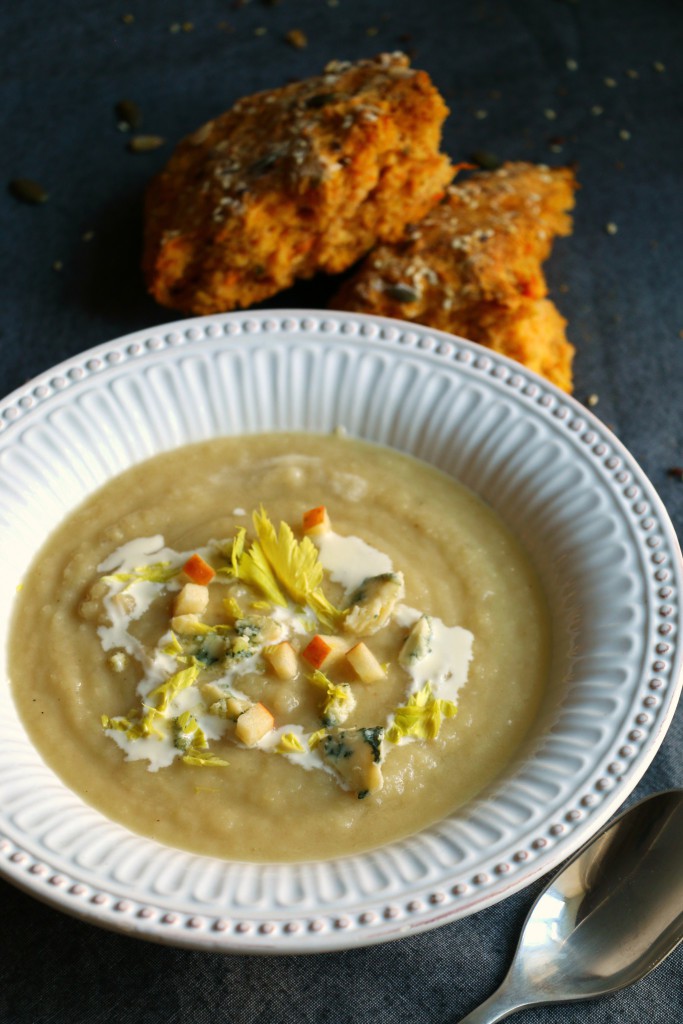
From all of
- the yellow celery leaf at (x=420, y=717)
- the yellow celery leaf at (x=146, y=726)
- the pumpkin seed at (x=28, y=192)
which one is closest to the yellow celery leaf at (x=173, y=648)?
the yellow celery leaf at (x=146, y=726)

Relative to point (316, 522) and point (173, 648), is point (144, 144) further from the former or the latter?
point (173, 648)

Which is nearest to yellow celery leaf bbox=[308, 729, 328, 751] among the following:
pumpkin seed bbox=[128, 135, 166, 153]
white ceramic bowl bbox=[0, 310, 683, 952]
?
white ceramic bowl bbox=[0, 310, 683, 952]

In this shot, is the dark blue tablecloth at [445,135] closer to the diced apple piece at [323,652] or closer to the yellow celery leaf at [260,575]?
the diced apple piece at [323,652]

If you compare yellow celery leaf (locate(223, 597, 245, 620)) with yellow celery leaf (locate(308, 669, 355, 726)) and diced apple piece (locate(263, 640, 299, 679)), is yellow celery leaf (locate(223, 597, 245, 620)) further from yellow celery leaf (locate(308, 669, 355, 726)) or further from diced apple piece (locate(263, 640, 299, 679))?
yellow celery leaf (locate(308, 669, 355, 726))

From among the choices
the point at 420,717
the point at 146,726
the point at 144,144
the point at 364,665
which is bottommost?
the point at 420,717

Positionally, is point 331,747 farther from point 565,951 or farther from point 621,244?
point 621,244

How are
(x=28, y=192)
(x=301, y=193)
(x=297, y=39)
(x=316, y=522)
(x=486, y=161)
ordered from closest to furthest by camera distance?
(x=316, y=522)
(x=301, y=193)
(x=28, y=192)
(x=486, y=161)
(x=297, y=39)

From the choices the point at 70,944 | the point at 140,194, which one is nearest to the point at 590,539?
the point at 70,944

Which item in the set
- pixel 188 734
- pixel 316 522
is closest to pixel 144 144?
pixel 316 522
